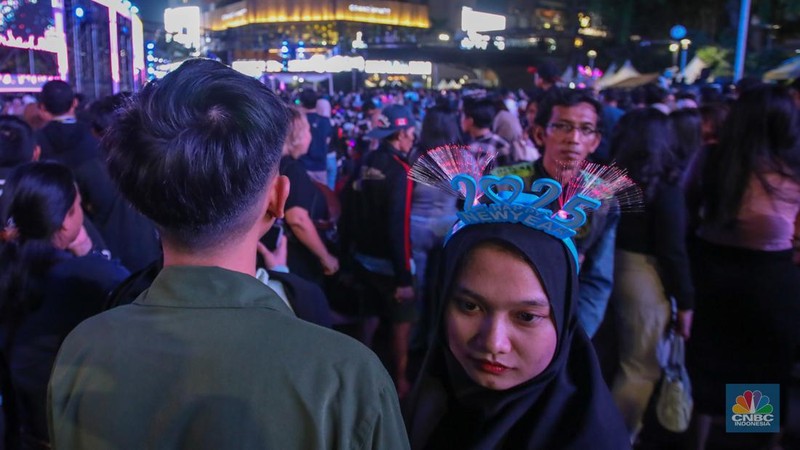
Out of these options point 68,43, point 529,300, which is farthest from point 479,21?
point 529,300

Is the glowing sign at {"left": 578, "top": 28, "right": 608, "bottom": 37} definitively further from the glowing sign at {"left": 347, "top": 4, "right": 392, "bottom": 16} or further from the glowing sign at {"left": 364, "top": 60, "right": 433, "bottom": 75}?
the glowing sign at {"left": 347, "top": 4, "right": 392, "bottom": 16}

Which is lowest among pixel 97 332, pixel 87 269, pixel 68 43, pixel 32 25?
pixel 87 269

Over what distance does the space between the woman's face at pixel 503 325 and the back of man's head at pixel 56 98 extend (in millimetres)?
4442

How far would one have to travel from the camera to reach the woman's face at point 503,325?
1.51 meters

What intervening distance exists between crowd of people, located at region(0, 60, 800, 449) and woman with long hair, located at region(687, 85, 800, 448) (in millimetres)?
Result: 11

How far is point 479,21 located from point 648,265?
259 ft

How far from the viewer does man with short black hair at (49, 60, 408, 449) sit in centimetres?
Answer: 101

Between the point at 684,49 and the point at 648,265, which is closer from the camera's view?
the point at 648,265

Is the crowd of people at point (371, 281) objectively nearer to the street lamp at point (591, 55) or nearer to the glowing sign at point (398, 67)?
the street lamp at point (591, 55)

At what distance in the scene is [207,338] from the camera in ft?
3.37

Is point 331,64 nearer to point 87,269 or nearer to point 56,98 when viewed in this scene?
point 56,98

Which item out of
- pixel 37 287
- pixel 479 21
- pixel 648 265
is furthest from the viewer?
pixel 479 21

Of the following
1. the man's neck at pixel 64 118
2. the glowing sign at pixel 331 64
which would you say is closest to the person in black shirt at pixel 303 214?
the man's neck at pixel 64 118

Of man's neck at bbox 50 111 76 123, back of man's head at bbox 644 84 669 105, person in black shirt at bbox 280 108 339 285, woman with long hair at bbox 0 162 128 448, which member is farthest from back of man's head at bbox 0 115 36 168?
back of man's head at bbox 644 84 669 105
